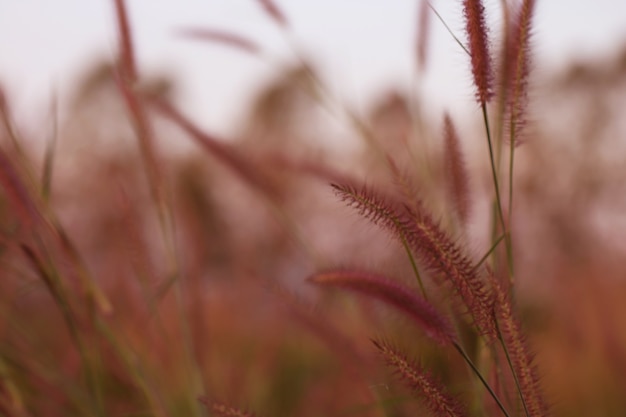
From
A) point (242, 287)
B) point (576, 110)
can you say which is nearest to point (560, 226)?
point (576, 110)

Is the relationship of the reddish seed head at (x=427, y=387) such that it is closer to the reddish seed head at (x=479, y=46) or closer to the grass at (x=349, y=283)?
the grass at (x=349, y=283)

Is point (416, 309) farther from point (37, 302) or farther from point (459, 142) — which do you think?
point (37, 302)

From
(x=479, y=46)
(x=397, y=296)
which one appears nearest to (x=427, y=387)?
(x=397, y=296)

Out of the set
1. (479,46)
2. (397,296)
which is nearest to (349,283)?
(397,296)

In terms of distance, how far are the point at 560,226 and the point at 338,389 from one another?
2490 mm

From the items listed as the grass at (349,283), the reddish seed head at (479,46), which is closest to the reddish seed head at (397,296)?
the grass at (349,283)

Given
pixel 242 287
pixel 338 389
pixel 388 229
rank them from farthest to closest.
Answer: pixel 242 287
pixel 338 389
pixel 388 229

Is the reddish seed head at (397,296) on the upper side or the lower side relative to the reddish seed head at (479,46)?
lower

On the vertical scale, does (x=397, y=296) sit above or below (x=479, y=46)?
below

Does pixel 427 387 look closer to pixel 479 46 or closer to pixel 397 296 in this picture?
pixel 397 296

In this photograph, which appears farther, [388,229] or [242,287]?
[242,287]

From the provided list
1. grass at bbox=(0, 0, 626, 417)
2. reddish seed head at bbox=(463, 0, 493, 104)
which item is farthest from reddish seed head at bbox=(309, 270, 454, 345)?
reddish seed head at bbox=(463, 0, 493, 104)

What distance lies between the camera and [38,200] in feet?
2.97

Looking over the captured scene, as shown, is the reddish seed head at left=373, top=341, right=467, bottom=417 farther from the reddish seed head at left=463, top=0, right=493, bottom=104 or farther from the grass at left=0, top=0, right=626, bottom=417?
the reddish seed head at left=463, top=0, right=493, bottom=104
